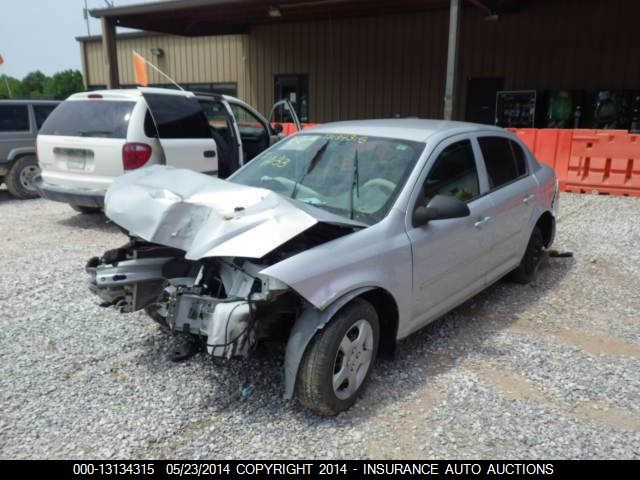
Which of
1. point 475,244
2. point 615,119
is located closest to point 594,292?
point 475,244

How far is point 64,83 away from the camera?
1768 inches

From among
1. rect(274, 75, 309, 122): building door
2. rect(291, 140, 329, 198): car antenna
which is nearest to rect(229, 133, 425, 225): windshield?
rect(291, 140, 329, 198): car antenna

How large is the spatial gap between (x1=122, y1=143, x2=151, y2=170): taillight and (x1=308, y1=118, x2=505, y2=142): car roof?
306 cm

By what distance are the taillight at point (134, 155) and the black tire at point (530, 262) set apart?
4.61 m

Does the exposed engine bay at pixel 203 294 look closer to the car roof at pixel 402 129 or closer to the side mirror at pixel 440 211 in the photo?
the side mirror at pixel 440 211

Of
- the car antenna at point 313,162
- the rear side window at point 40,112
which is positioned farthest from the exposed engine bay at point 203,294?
the rear side window at point 40,112

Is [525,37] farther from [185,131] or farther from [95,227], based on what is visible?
[95,227]

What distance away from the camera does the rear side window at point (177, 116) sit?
6.88 meters

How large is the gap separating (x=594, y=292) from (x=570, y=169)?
228 inches

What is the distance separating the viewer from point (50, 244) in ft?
22.0

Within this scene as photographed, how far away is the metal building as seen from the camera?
13.1m

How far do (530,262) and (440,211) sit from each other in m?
2.43

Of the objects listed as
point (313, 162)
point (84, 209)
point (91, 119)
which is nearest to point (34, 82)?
point (84, 209)

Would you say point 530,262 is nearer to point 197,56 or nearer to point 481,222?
point 481,222
